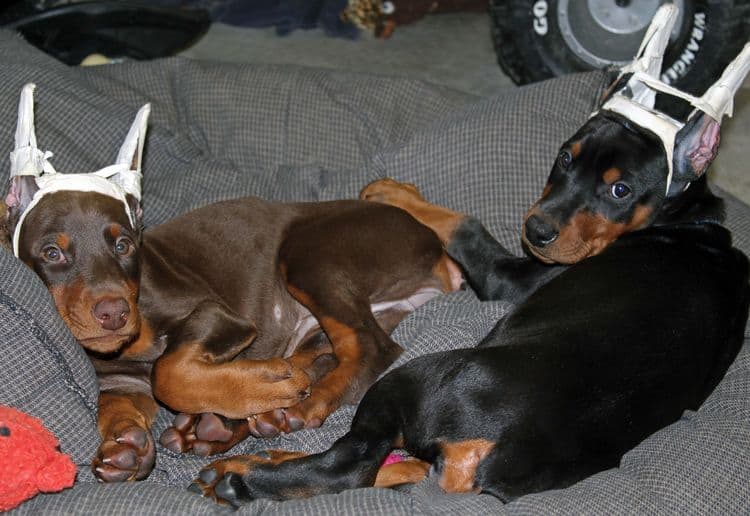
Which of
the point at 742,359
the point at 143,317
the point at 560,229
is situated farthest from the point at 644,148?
the point at 143,317

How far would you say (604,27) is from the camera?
5.75 metres

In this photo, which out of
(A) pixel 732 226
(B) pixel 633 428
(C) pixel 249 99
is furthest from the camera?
(C) pixel 249 99

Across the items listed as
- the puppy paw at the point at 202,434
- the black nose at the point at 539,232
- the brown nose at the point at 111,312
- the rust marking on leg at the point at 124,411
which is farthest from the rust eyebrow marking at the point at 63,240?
the black nose at the point at 539,232

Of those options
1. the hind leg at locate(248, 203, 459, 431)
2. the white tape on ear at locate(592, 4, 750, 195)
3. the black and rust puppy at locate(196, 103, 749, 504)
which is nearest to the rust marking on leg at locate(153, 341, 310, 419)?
the hind leg at locate(248, 203, 459, 431)

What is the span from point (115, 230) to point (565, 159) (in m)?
1.79

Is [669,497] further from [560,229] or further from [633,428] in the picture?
[560,229]

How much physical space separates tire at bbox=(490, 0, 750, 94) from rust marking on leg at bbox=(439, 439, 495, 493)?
11.5 feet

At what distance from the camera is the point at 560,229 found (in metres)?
3.62

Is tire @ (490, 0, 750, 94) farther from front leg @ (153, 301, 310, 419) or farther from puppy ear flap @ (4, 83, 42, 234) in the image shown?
puppy ear flap @ (4, 83, 42, 234)

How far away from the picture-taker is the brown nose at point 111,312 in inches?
121

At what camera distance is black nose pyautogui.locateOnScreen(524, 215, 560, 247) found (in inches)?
143

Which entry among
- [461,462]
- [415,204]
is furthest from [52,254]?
[415,204]

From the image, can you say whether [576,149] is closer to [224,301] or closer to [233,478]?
[224,301]

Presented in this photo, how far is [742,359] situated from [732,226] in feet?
2.75
